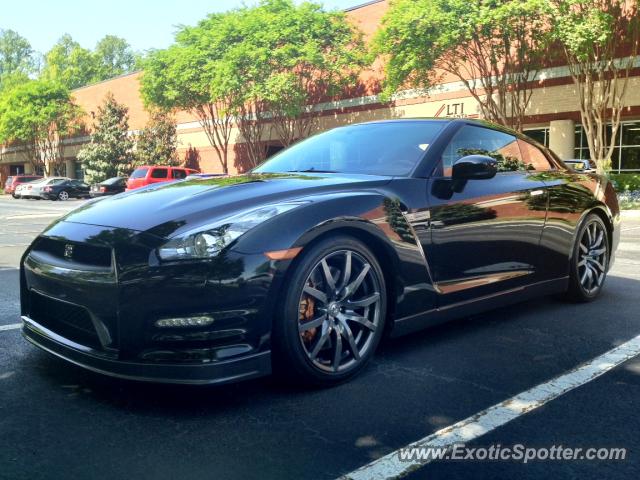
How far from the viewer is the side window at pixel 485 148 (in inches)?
165

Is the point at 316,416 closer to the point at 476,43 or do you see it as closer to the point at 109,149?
the point at 476,43

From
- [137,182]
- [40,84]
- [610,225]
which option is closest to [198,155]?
[137,182]

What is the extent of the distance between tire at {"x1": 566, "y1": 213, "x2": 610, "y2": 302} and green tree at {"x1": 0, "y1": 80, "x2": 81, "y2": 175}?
163 ft

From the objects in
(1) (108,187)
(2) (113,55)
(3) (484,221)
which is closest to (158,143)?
(1) (108,187)

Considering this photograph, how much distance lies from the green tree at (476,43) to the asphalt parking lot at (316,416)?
1819 cm

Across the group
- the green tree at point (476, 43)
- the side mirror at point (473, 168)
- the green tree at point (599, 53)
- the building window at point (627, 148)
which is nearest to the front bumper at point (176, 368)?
the side mirror at point (473, 168)

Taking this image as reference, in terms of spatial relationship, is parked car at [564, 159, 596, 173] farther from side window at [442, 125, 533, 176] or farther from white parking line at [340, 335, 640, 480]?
white parking line at [340, 335, 640, 480]

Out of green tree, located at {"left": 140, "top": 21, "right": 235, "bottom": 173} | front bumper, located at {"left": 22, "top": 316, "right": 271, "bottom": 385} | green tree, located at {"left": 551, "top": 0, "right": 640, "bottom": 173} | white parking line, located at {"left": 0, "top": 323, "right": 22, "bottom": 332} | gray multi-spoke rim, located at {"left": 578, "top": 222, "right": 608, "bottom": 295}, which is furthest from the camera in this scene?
green tree, located at {"left": 140, "top": 21, "right": 235, "bottom": 173}

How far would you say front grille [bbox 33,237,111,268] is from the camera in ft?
9.85

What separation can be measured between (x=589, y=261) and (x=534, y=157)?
107cm

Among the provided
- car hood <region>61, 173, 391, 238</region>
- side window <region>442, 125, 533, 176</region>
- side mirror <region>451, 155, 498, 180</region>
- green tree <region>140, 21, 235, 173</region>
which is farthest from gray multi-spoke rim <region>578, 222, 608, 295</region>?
green tree <region>140, 21, 235, 173</region>

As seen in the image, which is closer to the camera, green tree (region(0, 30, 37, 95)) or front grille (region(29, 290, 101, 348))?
front grille (region(29, 290, 101, 348))

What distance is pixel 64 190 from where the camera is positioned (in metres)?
37.6

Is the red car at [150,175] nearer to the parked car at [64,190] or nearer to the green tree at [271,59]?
the green tree at [271,59]
